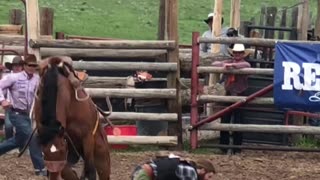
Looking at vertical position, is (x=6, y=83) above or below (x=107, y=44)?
below

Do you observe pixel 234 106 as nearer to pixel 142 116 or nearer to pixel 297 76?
pixel 297 76

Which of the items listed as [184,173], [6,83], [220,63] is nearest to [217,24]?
[220,63]

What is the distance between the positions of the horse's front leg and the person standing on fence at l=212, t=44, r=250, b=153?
5015 mm

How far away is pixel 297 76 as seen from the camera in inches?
559

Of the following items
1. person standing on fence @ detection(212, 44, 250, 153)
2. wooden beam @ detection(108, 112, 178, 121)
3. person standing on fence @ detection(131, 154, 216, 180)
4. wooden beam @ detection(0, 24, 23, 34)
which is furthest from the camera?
wooden beam @ detection(0, 24, 23, 34)

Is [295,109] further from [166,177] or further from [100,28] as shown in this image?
[100,28]

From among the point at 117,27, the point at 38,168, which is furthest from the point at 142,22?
the point at 38,168

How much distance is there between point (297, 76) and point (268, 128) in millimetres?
970

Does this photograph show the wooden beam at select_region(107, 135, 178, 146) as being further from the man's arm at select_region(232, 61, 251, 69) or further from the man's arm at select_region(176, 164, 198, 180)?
the man's arm at select_region(176, 164, 198, 180)

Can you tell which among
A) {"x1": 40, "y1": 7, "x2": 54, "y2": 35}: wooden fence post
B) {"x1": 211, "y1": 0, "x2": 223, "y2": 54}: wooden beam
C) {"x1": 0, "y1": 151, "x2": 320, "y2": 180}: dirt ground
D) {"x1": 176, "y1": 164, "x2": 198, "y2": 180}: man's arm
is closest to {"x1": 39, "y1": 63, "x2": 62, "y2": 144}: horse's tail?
{"x1": 176, "y1": 164, "x2": 198, "y2": 180}: man's arm

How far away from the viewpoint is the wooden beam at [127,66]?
48.2ft

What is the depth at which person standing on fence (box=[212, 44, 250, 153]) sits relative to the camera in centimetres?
1453

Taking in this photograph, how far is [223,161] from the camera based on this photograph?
13.8m

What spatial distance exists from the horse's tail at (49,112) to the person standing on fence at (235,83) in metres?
5.67
